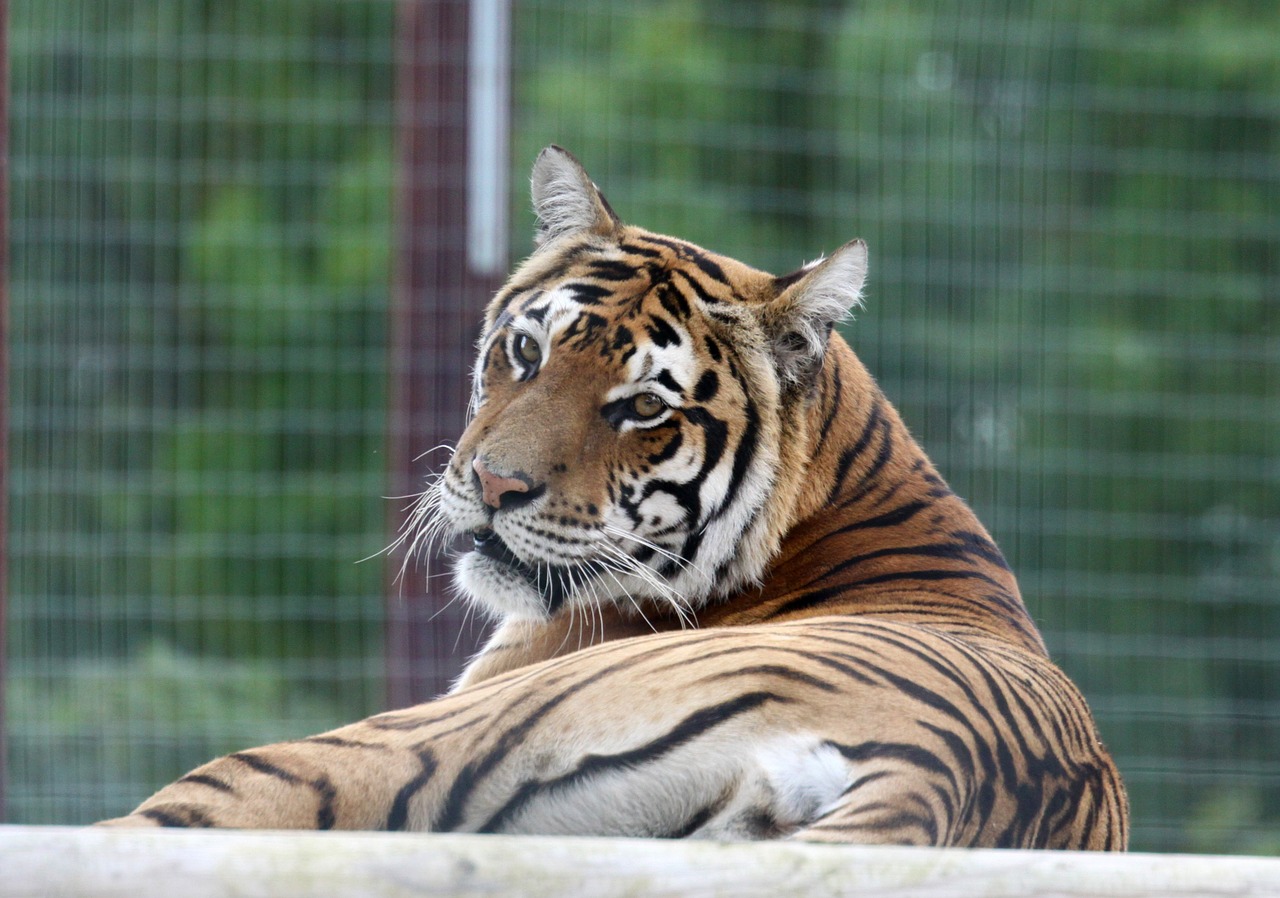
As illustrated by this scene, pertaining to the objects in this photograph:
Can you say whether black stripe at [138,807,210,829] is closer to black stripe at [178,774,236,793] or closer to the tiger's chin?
black stripe at [178,774,236,793]

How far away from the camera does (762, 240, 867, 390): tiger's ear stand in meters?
2.01

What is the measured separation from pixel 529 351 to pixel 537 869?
3.94ft

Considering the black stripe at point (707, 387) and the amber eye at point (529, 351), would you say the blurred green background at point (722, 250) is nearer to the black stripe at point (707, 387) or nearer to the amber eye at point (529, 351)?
A: the amber eye at point (529, 351)

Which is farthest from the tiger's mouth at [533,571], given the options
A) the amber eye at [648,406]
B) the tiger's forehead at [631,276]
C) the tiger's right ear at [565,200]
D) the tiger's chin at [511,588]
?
the tiger's right ear at [565,200]

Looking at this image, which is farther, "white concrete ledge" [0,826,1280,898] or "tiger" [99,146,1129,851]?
"tiger" [99,146,1129,851]

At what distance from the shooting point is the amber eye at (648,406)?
6.50ft

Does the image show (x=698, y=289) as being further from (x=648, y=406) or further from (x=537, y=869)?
(x=537, y=869)

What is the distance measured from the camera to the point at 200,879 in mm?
892

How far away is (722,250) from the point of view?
5.56 m

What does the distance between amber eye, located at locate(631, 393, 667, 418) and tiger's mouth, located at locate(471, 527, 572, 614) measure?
0.71 feet

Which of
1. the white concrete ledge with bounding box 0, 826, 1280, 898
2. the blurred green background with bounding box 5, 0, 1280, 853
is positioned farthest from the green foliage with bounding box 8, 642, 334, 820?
the white concrete ledge with bounding box 0, 826, 1280, 898

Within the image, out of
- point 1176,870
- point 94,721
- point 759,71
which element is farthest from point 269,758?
point 759,71

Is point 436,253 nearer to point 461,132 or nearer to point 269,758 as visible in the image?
point 461,132

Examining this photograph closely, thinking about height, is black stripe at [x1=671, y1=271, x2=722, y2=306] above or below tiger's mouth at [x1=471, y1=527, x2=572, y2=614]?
above
